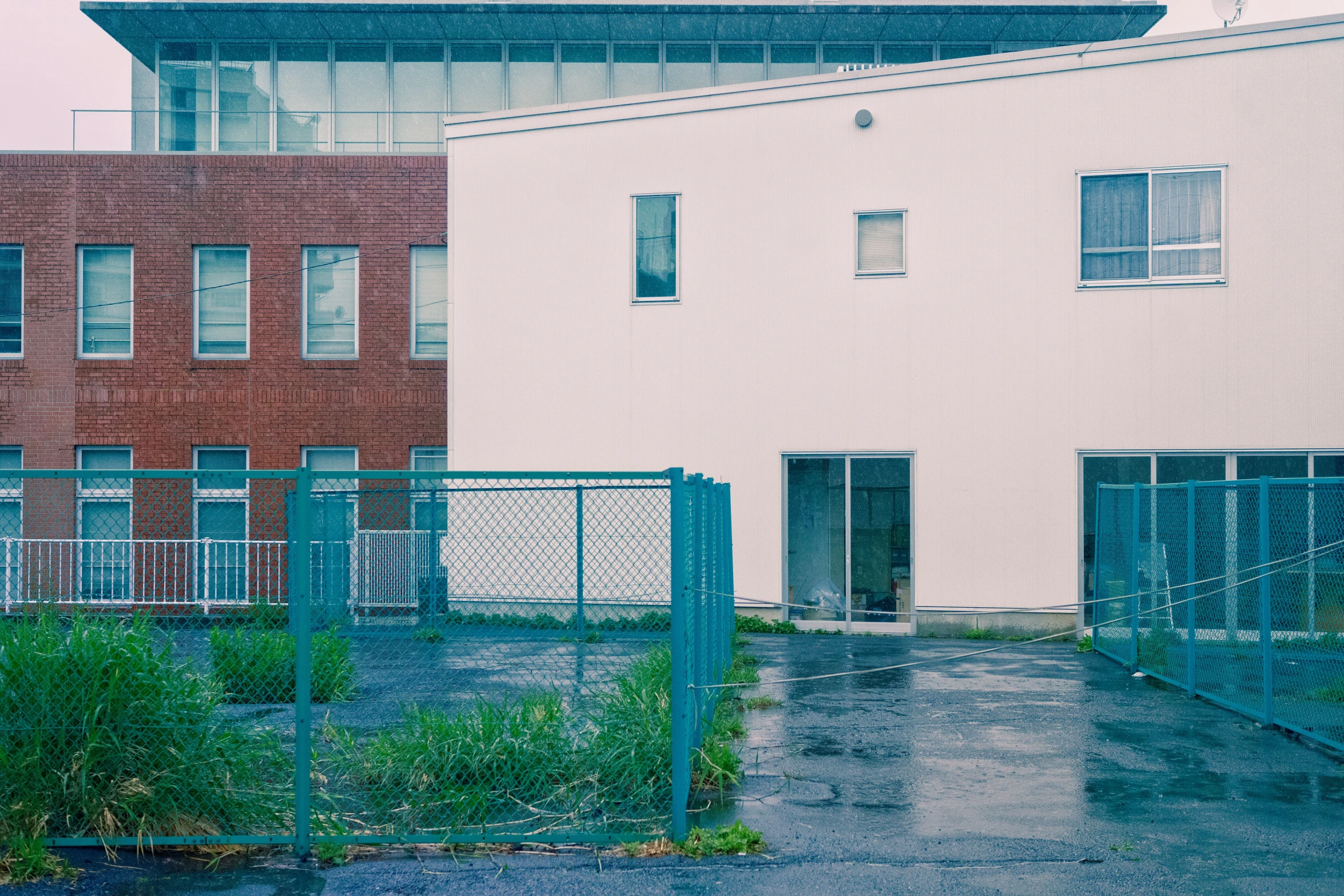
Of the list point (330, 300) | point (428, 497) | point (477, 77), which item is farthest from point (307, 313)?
point (477, 77)

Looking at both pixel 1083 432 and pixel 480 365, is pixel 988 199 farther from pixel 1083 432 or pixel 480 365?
pixel 480 365

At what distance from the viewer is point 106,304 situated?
18.4 metres

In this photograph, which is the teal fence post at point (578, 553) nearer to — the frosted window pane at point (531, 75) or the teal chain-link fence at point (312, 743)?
the teal chain-link fence at point (312, 743)

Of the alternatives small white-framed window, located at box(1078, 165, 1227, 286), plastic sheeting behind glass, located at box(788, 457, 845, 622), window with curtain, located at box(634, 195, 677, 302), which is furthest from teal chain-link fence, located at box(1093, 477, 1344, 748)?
window with curtain, located at box(634, 195, 677, 302)

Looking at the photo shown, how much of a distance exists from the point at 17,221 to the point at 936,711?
16.8 meters

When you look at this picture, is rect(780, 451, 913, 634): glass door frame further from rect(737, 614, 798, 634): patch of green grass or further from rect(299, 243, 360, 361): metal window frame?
rect(299, 243, 360, 361): metal window frame

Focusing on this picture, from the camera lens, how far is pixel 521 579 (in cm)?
1303

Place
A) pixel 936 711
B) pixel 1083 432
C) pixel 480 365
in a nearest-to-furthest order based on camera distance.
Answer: pixel 936 711 → pixel 1083 432 → pixel 480 365

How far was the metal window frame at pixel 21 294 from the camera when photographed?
18.3 metres

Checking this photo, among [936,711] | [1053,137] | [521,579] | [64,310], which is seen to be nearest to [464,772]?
[936,711]

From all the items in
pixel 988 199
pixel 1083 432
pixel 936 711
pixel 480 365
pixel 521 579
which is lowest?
pixel 936 711

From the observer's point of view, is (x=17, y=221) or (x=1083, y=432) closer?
(x=1083, y=432)

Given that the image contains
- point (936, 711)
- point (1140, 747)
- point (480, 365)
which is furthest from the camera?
point (480, 365)

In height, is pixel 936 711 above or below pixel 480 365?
below
